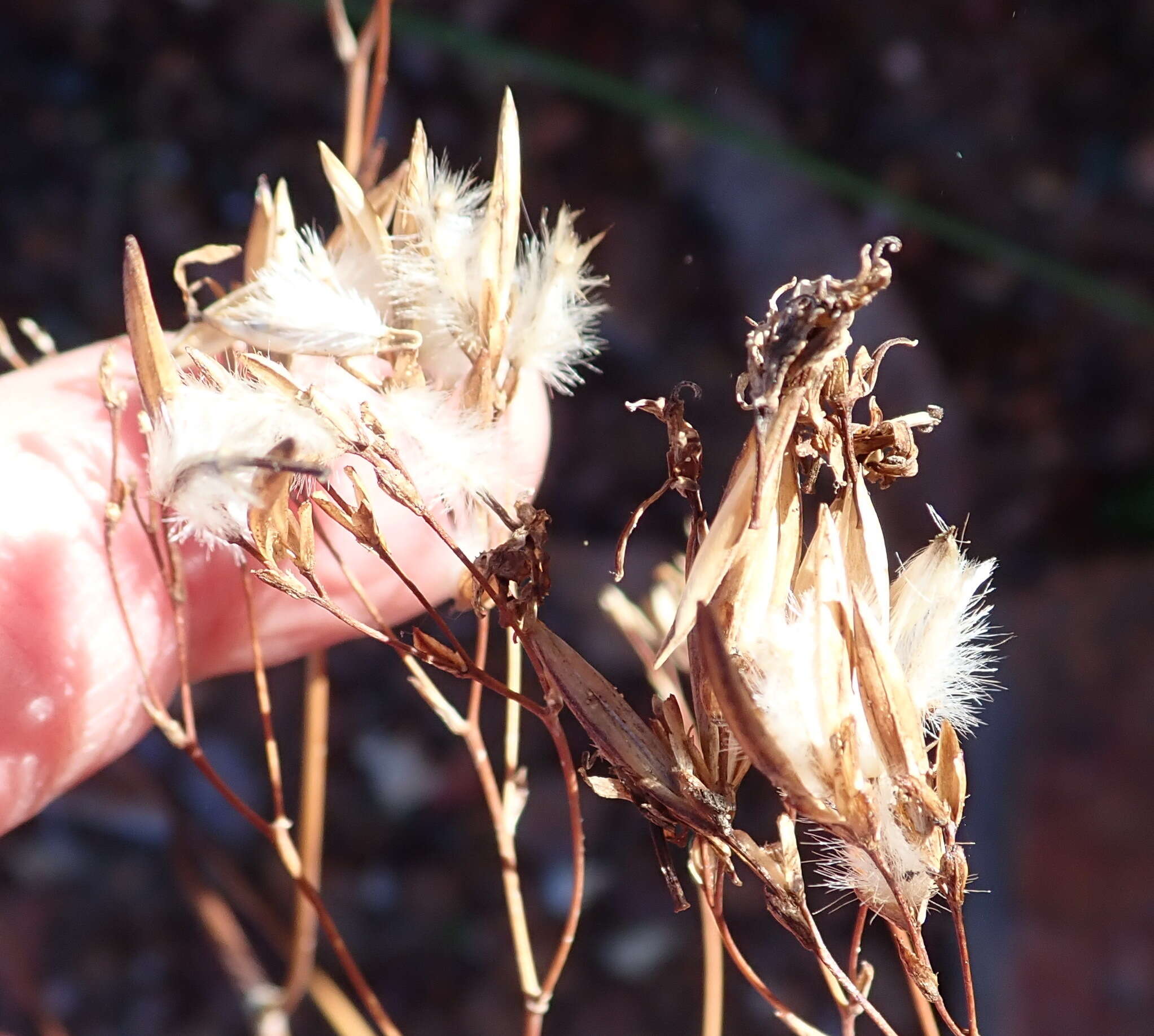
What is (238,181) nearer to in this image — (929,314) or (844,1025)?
(929,314)

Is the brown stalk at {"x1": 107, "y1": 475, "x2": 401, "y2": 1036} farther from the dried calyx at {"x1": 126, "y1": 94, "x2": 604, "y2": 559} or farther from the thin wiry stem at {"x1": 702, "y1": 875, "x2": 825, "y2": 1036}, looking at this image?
the thin wiry stem at {"x1": 702, "y1": 875, "x2": 825, "y2": 1036}

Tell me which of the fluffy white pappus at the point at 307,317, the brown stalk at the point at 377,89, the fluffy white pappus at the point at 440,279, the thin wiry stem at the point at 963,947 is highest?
the brown stalk at the point at 377,89

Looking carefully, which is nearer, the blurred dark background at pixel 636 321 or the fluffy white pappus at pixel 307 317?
the fluffy white pappus at pixel 307 317

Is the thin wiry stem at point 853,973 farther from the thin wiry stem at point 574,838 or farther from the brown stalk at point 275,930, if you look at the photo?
the brown stalk at point 275,930

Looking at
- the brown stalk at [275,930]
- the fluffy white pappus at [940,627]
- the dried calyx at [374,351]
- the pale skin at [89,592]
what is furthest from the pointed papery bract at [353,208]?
the brown stalk at [275,930]

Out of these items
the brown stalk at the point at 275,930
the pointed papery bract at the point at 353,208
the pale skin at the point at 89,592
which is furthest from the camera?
the brown stalk at the point at 275,930

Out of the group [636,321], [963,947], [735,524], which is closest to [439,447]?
[735,524]

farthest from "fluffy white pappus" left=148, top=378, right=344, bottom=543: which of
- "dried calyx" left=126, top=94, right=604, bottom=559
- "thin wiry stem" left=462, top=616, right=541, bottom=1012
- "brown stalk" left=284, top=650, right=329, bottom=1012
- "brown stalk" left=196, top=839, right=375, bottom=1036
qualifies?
"brown stalk" left=196, top=839, right=375, bottom=1036
